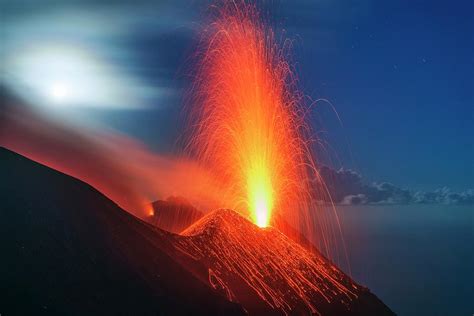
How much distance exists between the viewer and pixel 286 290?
3303 cm

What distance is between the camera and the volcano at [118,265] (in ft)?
76.9

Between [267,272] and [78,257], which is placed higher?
[267,272]

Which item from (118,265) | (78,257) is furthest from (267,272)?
(78,257)

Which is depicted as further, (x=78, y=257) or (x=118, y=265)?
(x=118, y=265)

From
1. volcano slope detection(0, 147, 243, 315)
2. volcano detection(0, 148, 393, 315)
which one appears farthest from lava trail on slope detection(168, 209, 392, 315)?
volcano slope detection(0, 147, 243, 315)

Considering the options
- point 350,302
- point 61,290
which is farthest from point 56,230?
point 350,302

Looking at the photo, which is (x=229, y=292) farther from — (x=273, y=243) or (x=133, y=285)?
(x=273, y=243)

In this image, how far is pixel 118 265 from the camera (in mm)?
26312

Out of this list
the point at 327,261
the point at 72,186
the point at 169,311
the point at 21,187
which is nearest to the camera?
the point at 169,311

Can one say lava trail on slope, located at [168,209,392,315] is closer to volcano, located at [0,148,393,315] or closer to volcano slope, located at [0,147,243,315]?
volcano, located at [0,148,393,315]

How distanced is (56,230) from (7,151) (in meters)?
6.15

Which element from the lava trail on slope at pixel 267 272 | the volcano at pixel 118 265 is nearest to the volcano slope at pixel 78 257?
the volcano at pixel 118 265

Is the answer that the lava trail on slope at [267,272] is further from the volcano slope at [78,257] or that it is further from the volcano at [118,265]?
the volcano slope at [78,257]

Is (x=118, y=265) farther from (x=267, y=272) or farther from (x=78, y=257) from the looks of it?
(x=267, y=272)
